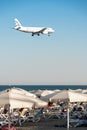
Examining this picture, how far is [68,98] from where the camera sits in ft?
62.5

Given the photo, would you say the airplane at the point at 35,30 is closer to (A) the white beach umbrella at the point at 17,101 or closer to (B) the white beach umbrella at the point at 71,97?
(B) the white beach umbrella at the point at 71,97

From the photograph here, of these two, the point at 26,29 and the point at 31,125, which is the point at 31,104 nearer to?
the point at 31,125

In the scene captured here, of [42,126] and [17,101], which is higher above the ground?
[17,101]

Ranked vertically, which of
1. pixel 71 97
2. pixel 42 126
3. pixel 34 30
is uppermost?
pixel 34 30

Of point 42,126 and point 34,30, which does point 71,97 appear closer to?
point 42,126

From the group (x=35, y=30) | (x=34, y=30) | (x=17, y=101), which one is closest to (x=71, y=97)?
(x=17, y=101)

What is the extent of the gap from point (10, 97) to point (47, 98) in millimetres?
3982

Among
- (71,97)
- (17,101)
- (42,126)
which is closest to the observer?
(17,101)

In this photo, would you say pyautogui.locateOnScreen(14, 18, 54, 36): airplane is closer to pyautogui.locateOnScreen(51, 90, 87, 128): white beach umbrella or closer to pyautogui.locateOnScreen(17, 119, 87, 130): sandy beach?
pyautogui.locateOnScreen(17, 119, 87, 130): sandy beach

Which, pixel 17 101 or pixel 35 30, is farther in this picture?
pixel 35 30

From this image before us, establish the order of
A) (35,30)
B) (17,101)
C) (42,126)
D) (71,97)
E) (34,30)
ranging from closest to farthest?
(17,101) → (71,97) → (42,126) → (34,30) → (35,30)

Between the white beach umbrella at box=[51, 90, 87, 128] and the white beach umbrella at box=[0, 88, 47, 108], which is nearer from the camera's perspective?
the white beach umbrella at box=[0, 88, 47, 108]

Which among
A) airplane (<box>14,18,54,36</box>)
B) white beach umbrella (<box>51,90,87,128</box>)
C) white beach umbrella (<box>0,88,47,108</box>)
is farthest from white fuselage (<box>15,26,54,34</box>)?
white beach umbrella (<box>0,88,47,108</box>)

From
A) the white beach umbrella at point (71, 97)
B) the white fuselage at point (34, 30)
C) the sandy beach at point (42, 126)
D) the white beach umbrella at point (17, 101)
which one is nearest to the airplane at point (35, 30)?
the white fuselage at point (34, 30)
